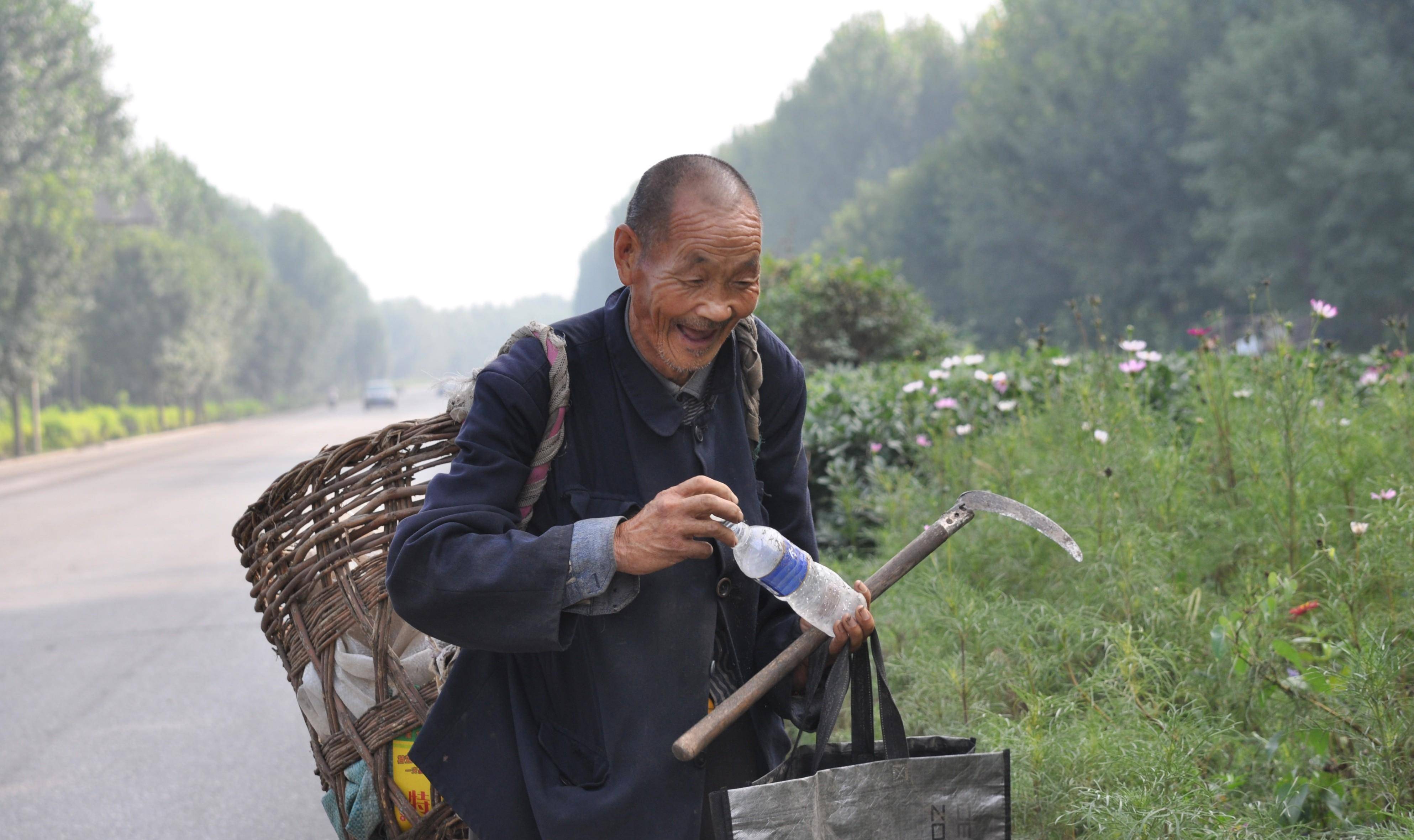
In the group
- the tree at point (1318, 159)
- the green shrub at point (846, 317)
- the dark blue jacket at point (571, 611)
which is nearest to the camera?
the dark blue jacket at point (571, 611)

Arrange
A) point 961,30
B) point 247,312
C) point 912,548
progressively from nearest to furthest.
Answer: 1. point 912,548
2. point 247,312
3. point 961,30

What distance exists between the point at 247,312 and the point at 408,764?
6224 centimetres

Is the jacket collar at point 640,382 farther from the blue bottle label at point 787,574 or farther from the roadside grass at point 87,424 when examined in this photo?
the roadside grass at point 87,424

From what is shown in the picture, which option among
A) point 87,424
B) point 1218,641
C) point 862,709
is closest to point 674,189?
point 862,709

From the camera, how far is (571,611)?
6.13ft

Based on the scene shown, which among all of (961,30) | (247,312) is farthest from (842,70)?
(247,312)

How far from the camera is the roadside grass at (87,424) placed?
2922 centimetres

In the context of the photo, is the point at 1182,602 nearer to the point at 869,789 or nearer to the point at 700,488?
the point at 869,789

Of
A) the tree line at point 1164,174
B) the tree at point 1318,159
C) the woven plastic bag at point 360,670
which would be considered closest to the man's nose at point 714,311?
the woven plastic bag at point 360,670

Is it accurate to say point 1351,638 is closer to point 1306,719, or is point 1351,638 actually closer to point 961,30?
point 1306,719

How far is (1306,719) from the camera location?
303 cm

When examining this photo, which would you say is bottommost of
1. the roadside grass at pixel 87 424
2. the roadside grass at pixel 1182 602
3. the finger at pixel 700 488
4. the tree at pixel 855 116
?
the roadside grass at pixel 87 424

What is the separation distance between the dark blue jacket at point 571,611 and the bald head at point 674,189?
0.19 m

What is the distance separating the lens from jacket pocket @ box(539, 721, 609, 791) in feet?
6.34
